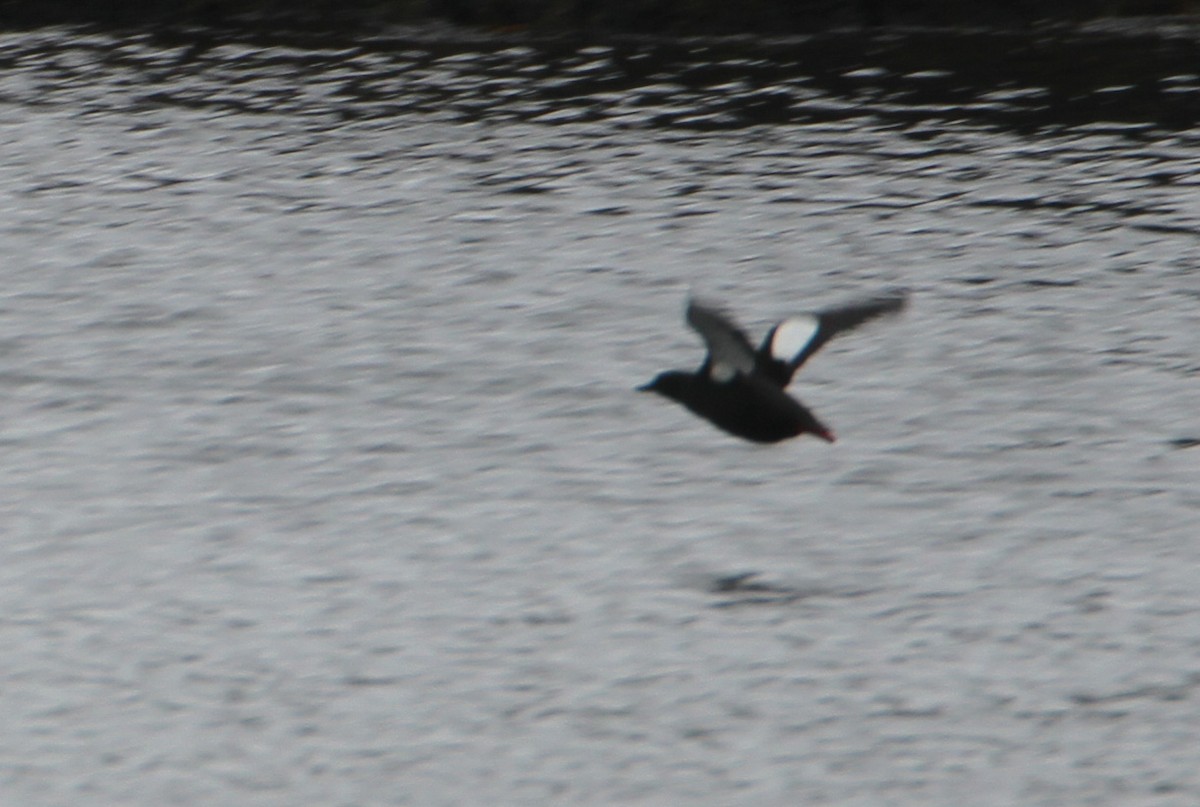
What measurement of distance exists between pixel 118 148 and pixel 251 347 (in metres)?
6.13

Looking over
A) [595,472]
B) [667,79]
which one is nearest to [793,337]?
[595,472]

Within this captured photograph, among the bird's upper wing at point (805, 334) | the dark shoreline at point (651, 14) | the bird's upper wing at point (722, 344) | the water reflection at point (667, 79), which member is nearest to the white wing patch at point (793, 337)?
the bird's upper wing at point (805, 334)

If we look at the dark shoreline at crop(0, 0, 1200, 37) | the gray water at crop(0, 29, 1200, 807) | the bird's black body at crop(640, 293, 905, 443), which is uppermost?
the dark shoreline at crop(0, 0, 1200, 37)

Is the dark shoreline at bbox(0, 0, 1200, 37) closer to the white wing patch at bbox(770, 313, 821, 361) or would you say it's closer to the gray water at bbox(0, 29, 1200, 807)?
the gray water at bbox(0, 29, 1200, 807)

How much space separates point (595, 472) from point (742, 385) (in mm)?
1716

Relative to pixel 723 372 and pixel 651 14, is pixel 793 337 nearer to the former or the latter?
pixel 723 372

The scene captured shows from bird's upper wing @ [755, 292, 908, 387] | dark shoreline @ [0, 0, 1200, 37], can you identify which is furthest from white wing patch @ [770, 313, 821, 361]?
dark shoreline @ [0, 0, 1200, 37]

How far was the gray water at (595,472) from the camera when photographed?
289 inches

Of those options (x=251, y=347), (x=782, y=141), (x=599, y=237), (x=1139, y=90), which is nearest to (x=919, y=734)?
(x=251, y=347)

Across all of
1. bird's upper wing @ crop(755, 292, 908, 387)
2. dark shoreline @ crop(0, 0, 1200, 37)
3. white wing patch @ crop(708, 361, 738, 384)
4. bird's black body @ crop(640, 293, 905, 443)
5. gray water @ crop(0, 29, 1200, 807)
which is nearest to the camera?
gray water @ crop(0, 29, 1200, 807)

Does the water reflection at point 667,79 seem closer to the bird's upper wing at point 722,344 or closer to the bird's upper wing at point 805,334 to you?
the bird's upper wing at point 805,334

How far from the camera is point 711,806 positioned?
686 cm

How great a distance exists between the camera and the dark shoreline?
21453 millimetres

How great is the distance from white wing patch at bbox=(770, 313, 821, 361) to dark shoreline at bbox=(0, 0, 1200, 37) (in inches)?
525
